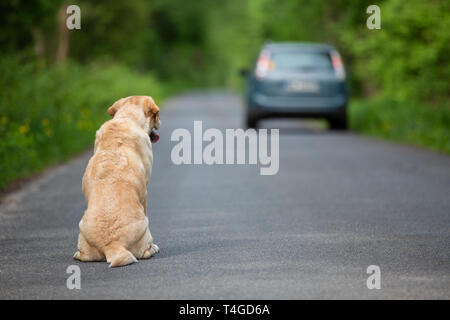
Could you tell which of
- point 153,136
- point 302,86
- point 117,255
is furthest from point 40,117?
point 117,255

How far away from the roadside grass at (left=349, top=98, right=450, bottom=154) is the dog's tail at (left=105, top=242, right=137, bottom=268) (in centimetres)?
1024

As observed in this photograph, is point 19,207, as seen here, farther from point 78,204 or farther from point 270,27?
point 270,27

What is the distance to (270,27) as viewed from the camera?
133ft

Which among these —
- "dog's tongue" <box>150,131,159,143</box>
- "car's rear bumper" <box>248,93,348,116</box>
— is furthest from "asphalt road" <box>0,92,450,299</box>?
"car's rear bumper" <box>248,93,348,116</box>

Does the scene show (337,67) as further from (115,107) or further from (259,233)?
Result: (115,107)

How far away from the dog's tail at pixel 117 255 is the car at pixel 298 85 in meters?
13.8

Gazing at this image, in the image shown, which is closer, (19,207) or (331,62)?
(19,207)

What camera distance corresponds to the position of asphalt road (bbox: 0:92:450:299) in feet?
18.1

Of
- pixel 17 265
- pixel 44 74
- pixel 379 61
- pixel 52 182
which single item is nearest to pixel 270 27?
pixel 379 61

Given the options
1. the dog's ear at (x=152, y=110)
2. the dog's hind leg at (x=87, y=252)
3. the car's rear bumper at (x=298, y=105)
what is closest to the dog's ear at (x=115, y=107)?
the dog's ear at (x=152, y=110)

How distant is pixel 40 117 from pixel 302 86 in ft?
22.9

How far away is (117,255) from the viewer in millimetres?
6012

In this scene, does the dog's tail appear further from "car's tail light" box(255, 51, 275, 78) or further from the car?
"car's tail light" box(255, 51, 275, 78)

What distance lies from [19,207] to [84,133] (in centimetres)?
764
